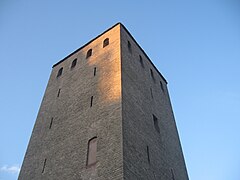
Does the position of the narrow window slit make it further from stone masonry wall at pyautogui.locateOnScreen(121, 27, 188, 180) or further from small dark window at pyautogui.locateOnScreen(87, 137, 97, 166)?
stone masonry wall at pyautogui.locateOnScreen(121, 27, 188, 180)

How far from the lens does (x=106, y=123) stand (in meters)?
11.0

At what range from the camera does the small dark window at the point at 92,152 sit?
10148mm

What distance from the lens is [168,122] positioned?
53.9 feet

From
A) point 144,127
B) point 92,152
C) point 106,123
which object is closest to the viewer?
point 92,152

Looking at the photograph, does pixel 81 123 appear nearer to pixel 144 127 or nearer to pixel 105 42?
pixel 144 127

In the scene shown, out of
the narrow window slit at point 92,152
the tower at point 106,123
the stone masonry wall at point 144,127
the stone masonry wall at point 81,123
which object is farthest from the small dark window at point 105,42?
the narrow window slit at point 92,152

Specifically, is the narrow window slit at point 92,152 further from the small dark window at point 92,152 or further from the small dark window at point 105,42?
the small dark window at point 105,42

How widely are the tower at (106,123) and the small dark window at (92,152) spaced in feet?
0.15

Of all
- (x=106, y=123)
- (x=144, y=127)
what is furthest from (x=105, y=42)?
(x=106, y=123)

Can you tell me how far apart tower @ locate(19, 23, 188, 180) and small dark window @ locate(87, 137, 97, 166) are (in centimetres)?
5

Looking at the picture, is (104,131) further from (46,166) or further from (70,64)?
(70,64)

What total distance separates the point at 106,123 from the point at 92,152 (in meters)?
1.40

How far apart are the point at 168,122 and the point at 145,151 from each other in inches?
228

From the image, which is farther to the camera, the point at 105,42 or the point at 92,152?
the point at 105,42
